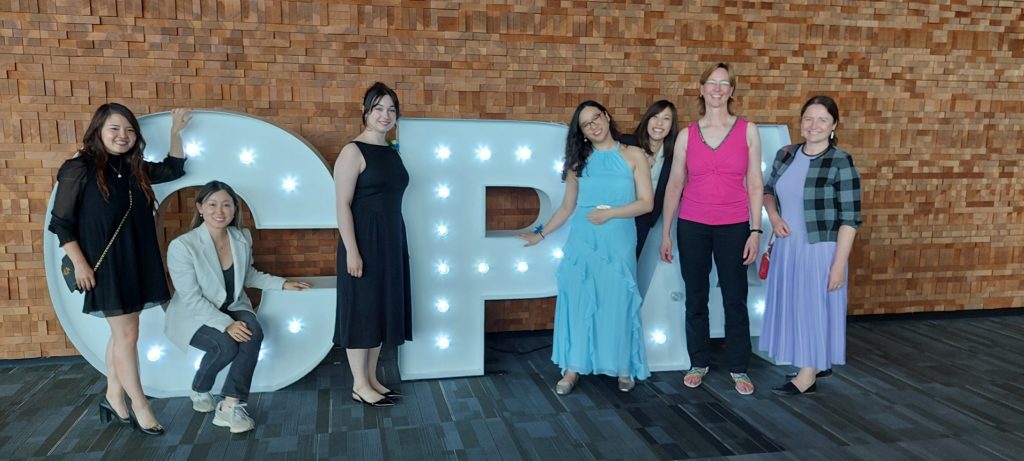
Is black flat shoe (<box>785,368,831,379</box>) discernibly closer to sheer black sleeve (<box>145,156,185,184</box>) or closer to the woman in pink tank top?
the woman in pink tank top

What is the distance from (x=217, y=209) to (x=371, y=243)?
62 cm

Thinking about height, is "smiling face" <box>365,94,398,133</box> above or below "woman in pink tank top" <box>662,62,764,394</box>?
above

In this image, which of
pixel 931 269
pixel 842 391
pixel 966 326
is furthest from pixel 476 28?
pixel 966 326

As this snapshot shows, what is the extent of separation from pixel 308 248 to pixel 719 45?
263cm

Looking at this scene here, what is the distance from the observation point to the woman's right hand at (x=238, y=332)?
254 cm

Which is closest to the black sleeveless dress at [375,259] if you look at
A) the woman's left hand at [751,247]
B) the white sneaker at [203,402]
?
the white sneaker at [203,402]

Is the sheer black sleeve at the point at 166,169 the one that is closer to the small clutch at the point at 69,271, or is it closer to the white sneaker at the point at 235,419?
the small clutch at the point at 69,271

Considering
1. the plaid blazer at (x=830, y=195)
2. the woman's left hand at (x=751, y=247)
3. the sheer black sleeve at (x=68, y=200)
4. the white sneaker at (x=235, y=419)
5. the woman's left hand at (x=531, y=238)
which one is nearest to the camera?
the sheer black sleeve at (x=68, y=200)

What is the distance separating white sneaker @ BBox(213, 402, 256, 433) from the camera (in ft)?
8.10

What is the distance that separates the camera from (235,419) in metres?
2.47

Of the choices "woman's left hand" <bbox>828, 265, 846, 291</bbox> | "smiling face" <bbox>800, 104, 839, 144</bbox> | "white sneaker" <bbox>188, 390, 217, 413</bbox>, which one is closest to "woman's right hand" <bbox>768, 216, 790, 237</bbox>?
"woman's left hand" <bbox>828, 265, 846, 291</bbox>

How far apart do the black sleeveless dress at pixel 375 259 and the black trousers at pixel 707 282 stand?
4.27ft

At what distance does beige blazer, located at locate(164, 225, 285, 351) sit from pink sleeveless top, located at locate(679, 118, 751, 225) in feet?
6.48

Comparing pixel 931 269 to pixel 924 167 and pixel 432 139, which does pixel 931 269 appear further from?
pixel 432 139
